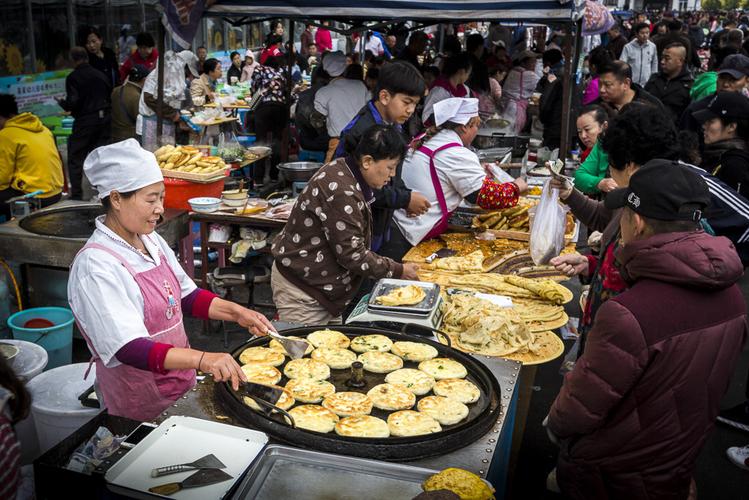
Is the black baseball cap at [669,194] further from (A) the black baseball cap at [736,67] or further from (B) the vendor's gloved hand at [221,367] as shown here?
(A) the black baseball cap at [736,67]

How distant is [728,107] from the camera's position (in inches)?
187

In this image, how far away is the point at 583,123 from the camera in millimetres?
5676

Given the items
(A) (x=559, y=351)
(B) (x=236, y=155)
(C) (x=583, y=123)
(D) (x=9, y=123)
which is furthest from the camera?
(B) (x=236, y=155)

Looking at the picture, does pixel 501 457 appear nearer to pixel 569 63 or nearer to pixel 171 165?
pixel 171 165

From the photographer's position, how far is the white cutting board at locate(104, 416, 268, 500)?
2105 millimetres

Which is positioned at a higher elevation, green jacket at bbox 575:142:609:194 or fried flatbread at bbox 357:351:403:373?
green jacket at bbox 575:142:609:194

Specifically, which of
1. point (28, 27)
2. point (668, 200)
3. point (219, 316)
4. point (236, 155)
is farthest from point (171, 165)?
point (28, 27)

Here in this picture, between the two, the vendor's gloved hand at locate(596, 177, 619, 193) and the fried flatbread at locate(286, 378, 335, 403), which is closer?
the fried flatbread at locate(286, 378, 335, 403)

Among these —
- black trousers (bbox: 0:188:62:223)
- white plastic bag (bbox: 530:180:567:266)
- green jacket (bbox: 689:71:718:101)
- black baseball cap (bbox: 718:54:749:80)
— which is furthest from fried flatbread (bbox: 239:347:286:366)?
green jacket (bbox: 689:71:718:101)

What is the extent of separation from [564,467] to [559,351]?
38.3 inches

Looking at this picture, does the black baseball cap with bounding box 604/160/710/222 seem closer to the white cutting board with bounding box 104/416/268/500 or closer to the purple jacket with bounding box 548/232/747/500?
the purple jacket with bounding box 548/232/747/500

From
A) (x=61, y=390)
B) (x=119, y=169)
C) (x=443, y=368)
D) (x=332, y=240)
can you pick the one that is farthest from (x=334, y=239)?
(x=61, y=390)

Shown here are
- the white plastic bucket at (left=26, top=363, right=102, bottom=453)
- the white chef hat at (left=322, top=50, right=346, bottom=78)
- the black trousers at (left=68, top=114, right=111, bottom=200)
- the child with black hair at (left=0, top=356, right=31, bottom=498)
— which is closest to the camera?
the child with black hair at (left=0, top=356, right=31, bottom=498)

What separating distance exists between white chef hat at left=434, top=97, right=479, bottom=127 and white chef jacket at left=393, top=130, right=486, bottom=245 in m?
0.10
